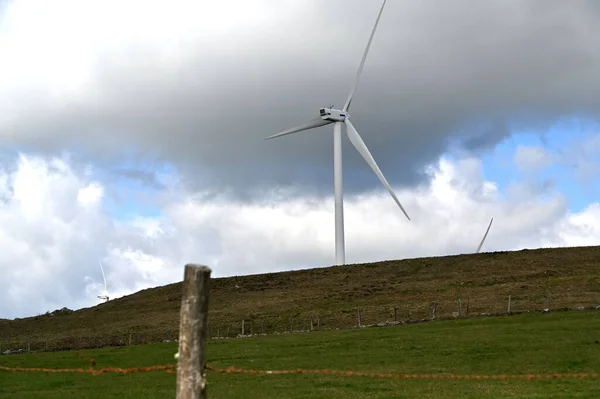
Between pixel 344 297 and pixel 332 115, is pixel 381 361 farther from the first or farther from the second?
pixel 332 115

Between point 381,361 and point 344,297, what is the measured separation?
33.1 m

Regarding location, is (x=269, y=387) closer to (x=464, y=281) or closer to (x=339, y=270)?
(x=464, y=281)

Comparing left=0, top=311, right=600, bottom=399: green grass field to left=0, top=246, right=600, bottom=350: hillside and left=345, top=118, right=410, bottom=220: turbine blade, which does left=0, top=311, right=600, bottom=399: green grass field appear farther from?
left=345, top=118, right=410, bottom=220: turbine blade

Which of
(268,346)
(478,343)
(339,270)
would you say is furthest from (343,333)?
(339,270)

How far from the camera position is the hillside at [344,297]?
53.8 meters

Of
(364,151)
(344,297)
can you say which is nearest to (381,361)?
(344,297)

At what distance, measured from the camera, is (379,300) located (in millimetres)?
61562

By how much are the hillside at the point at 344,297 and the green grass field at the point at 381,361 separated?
27.0ft

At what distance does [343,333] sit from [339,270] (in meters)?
33.3

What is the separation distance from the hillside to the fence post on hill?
4513cm

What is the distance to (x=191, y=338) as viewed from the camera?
6.32 m

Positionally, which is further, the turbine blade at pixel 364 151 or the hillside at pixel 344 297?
the turbine blade at pixel 364 151

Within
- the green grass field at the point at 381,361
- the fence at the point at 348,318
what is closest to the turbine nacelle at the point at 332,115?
the fence at the point at 348,318

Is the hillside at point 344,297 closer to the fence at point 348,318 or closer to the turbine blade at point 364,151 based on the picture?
the fence at point 348,318
